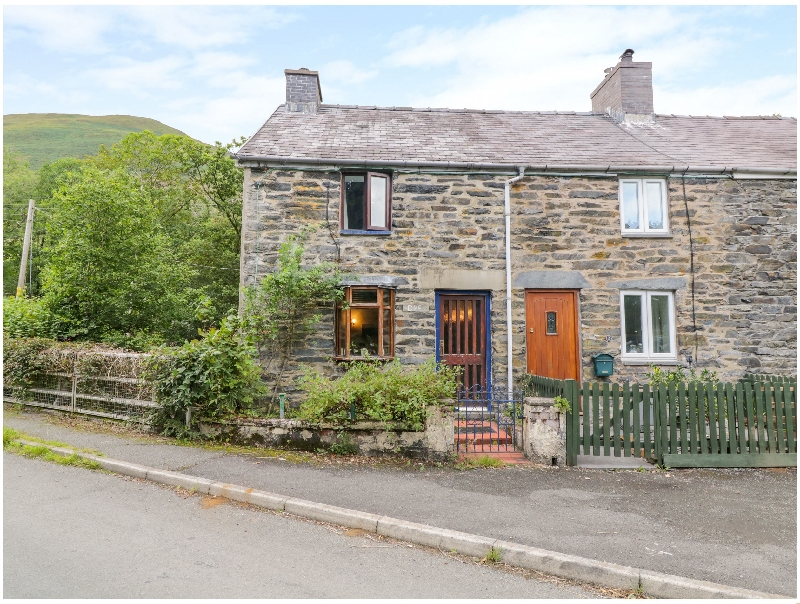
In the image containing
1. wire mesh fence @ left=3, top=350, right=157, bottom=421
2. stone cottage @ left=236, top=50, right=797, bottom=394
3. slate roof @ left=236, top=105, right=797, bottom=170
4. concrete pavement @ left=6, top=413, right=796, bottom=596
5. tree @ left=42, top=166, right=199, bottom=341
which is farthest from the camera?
tree @ left=42, top=166, right=199, bottom=341

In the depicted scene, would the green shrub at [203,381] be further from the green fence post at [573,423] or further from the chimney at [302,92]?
the chimney at [302,92]

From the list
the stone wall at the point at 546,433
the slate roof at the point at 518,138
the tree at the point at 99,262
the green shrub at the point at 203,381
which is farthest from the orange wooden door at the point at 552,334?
the tree at the point at 99,262

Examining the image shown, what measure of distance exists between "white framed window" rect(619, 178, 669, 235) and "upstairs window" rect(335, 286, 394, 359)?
5.79 m

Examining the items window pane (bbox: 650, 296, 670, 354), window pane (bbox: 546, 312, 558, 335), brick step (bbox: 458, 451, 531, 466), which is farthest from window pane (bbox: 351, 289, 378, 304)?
window pane (bbox: 650, 296, 670, 354)

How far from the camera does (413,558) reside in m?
4.86

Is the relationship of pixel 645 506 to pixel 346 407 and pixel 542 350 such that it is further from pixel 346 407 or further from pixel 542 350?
pixel 542 350

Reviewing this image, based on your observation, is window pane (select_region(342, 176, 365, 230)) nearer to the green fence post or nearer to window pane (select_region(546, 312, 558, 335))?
window pane (select_region(546, 312, 558, 335))

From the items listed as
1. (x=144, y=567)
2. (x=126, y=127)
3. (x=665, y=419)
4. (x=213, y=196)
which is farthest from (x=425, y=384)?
(x=126, y=127)

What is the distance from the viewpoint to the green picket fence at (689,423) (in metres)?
8.27

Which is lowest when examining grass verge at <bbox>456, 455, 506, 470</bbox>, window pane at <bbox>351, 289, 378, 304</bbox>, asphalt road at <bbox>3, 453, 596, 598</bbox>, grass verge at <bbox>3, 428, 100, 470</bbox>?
A: asphalt road at <bbox>3, 453, 596, 598</bbox>

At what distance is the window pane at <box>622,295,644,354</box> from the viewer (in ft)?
38.6

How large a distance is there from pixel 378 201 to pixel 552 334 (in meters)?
4.89

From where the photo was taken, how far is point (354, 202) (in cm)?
1177

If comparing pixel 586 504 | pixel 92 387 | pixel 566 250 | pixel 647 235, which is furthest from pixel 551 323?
pixel 92 387
